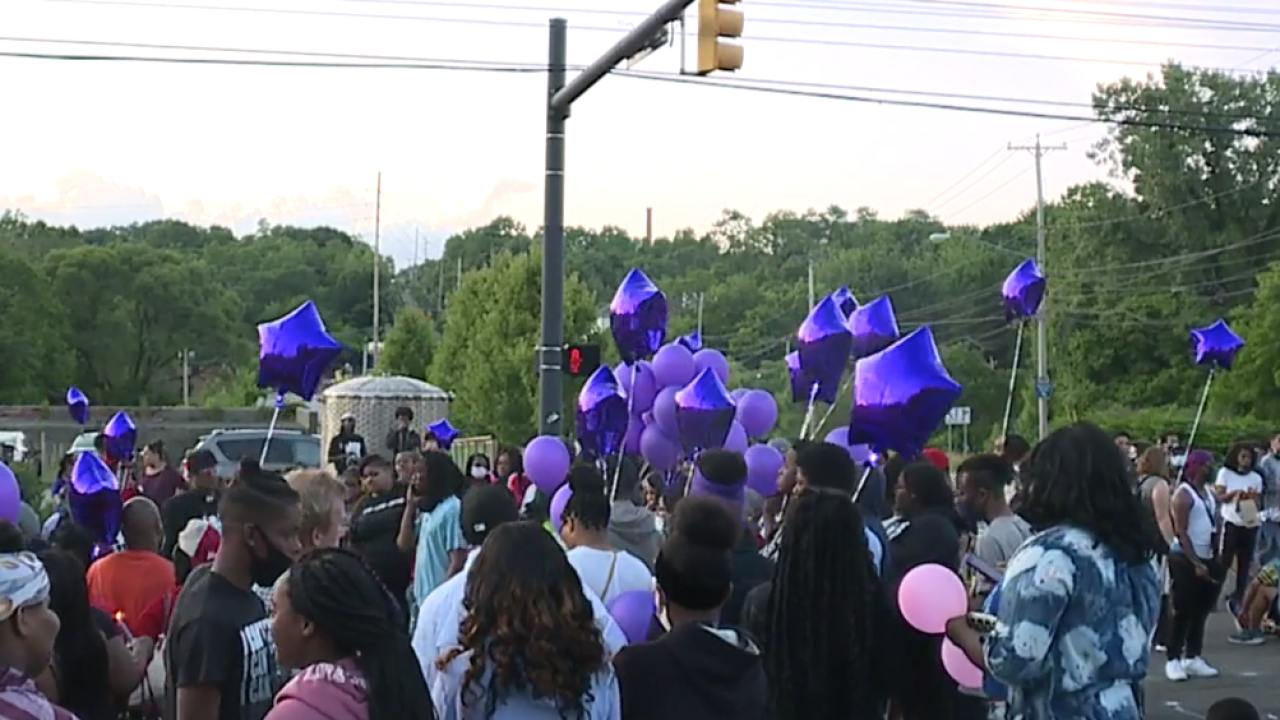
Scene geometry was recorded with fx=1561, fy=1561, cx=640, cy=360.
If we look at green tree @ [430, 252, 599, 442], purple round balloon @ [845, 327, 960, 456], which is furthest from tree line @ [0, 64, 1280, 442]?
purple round balloon @ [845, 327, 960, 456]

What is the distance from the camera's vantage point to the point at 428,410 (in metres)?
33.1

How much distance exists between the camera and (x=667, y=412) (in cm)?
1229

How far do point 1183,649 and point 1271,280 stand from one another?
114 feet

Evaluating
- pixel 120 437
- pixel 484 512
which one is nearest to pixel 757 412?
pixel 484 512

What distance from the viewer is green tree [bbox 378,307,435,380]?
2131 inches

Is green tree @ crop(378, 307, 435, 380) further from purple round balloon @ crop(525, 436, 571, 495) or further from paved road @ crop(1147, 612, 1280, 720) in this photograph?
purple round balloon @ crop(525, 436, 571, 495)

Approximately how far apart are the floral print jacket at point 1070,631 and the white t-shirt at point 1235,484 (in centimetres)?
1094

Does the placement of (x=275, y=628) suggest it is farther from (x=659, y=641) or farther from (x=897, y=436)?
(x=897, y=436)

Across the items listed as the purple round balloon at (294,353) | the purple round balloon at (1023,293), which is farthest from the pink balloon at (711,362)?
the purple round balloon at (294,353)

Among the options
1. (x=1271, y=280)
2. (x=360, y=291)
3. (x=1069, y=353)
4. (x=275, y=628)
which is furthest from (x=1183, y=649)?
(x=360, y=291)

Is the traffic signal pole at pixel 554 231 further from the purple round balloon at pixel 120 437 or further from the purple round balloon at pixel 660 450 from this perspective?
the purple round balloon at pixel 120 437

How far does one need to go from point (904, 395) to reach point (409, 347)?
154 ft

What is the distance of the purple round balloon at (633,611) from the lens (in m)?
5.76

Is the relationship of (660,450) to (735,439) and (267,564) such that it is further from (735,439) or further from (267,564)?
(267,564)
